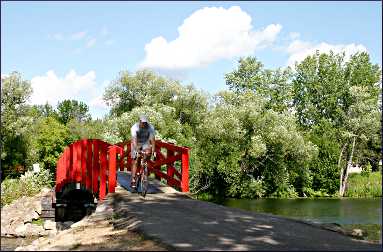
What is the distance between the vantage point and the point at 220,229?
29.0 feet

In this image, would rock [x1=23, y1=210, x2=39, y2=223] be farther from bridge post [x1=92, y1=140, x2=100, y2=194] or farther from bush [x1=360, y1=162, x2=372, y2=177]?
bush [x1=360, y1=162, x2=372, y2=177]

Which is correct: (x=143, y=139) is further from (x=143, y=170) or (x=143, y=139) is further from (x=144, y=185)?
(x=144, y=185)

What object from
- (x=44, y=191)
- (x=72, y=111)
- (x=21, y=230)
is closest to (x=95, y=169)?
(x=21, y=230)

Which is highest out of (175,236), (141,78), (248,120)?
(141,78)

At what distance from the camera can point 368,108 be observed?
50.8 metres

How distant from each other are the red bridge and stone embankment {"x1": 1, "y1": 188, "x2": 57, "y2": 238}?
23.7 feet

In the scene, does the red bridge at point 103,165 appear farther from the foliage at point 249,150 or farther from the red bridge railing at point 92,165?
the foliage at point 249,150

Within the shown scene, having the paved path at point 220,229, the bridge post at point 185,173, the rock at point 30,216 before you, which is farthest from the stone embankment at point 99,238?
the rock at point 30,216

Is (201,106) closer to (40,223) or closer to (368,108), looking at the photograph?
(368,108)

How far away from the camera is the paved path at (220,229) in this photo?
24.8 feet

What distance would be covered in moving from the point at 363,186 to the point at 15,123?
3199 centimetres

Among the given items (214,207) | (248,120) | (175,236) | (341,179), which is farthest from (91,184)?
(341,179)

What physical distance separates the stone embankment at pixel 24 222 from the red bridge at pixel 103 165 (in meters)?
7.21

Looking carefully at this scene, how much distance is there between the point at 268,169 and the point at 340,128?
12819 mm
